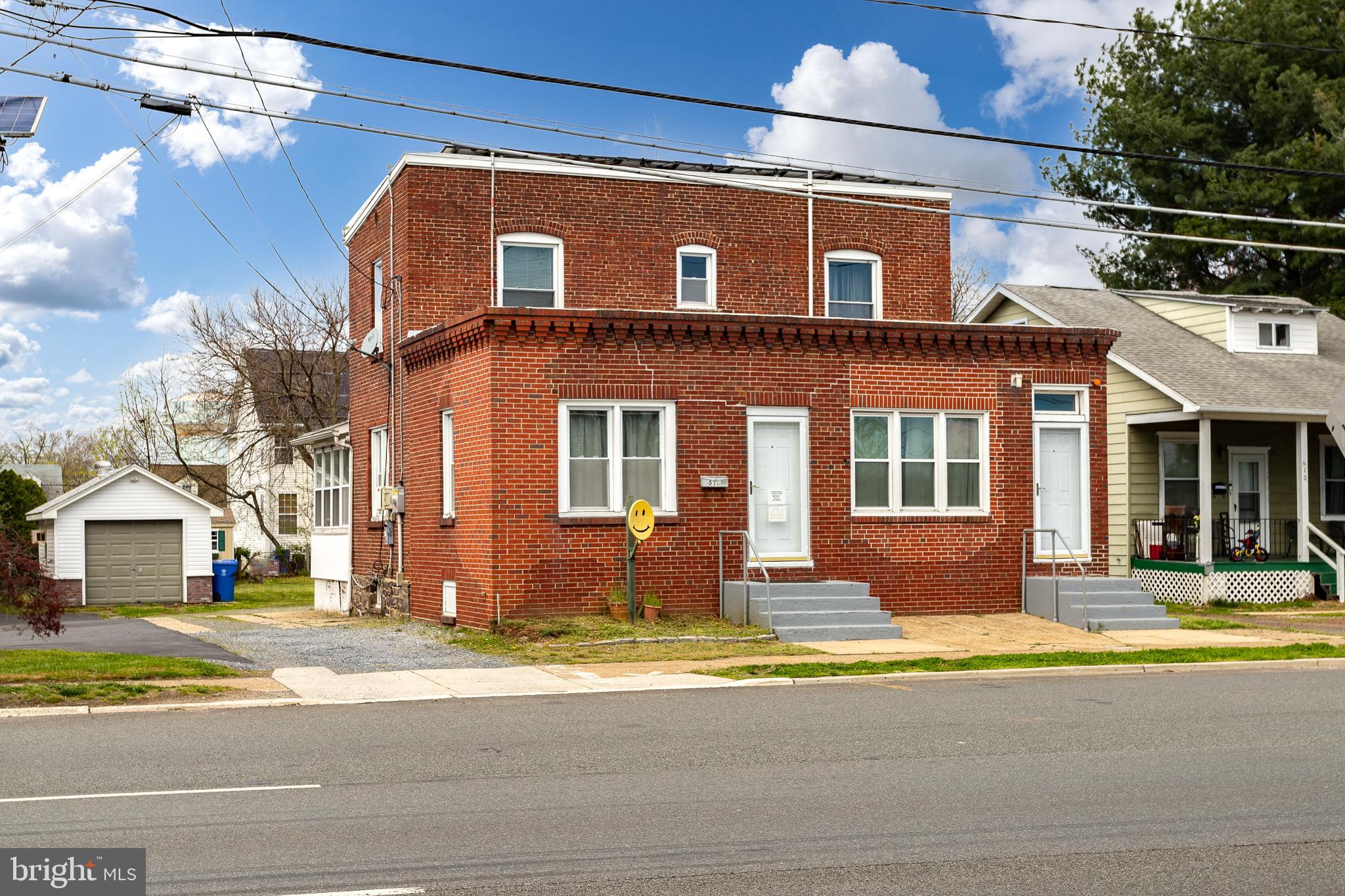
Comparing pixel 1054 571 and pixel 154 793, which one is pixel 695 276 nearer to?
pixel 1054 571

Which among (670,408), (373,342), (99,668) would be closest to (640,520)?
(670,408)

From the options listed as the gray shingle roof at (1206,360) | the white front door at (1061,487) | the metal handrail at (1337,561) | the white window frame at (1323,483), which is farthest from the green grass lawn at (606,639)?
the white window frame at (1323,483)

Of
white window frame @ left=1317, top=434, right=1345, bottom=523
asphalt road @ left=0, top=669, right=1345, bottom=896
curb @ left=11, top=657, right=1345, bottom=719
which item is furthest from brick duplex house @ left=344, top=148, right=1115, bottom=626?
white window frame @ left=1317, top=434, right=1345, bottom=523

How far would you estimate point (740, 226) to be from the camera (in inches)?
1053

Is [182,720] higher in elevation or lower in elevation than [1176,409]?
lower

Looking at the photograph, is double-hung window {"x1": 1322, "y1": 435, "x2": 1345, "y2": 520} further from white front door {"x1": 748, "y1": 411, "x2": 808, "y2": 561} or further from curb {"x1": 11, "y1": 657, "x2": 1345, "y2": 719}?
white front door {"x1": 748, "y1": 411, "x2": 808, "y2": 561}

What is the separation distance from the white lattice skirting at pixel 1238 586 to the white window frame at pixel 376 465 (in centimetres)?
1502

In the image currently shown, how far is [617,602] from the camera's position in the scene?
20188mm

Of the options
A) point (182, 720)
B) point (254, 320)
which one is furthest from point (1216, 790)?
point (254, 320)

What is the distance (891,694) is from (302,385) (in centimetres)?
3743

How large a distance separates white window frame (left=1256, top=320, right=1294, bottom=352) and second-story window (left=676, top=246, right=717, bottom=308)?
13921 mm

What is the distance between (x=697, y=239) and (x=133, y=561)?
19786 millimetres

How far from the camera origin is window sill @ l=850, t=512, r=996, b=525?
2183 centimetres

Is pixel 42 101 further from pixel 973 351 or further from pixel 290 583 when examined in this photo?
pixel 290 583
